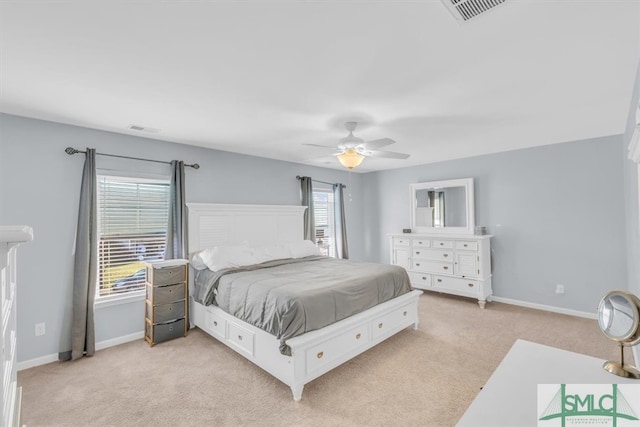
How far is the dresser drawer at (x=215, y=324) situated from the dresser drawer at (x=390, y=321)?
63.8 inches

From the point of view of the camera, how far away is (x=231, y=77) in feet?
7.16

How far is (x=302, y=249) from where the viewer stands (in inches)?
183

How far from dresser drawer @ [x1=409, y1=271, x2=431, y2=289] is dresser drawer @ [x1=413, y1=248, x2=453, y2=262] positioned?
301 mm

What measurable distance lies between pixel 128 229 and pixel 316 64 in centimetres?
300

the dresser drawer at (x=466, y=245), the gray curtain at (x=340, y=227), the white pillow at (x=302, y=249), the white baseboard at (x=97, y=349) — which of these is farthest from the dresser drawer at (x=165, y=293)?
the dresser drawer at (x=466, y=245)

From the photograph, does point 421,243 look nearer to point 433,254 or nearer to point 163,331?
point 433,254

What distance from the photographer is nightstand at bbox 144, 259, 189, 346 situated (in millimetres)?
3367

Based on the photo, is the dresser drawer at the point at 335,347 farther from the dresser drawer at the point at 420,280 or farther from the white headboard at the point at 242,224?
the dresser drawer at the point at 420,280

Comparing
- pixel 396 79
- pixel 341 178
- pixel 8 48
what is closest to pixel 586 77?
pixel 396 79

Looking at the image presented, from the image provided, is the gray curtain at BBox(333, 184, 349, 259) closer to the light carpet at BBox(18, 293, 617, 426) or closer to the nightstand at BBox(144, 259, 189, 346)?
the light carpet at BBox(18, 293, 617, 426)

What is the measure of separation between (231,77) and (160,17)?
678mm

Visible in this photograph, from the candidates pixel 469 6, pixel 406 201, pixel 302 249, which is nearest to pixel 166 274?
pixel 302 249

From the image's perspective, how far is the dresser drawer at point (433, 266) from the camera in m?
4.90

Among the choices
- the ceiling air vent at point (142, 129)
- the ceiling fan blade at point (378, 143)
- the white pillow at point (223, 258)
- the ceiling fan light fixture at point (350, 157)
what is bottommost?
the white pillow at point (223, 258)
